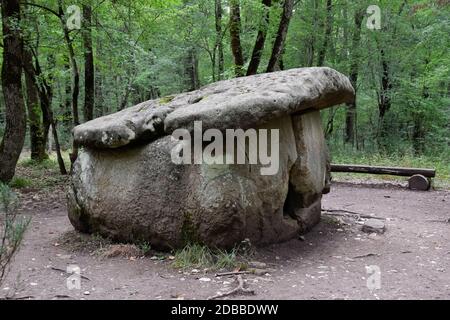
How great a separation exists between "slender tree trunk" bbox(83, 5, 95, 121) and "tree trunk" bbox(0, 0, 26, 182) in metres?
1.41

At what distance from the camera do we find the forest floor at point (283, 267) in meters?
4.08

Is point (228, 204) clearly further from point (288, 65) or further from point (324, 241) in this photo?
point (288, 65)

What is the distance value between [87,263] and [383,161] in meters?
10.5

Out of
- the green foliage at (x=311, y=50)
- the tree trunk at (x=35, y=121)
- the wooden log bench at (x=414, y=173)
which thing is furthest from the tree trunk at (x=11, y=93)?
the wooden log bench at (x=414, y=173)

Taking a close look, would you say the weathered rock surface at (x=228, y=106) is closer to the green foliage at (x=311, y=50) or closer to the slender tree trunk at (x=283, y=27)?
the slender tree trunk at (x=283, y=27)

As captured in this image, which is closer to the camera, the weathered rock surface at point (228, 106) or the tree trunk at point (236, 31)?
the weathered rock surface at point (228, 106)

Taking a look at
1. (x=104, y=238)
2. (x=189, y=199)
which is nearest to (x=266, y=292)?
(x=189, y=199)

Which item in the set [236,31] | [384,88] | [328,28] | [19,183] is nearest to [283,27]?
[236,31]

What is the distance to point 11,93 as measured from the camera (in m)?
8.96

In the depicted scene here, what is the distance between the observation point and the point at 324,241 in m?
5.86

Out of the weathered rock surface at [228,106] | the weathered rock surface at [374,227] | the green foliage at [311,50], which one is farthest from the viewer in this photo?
the green foliage at [311,50]

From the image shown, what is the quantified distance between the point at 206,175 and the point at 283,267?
1357 millimetres

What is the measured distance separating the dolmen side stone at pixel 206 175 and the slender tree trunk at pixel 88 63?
4.35 metres

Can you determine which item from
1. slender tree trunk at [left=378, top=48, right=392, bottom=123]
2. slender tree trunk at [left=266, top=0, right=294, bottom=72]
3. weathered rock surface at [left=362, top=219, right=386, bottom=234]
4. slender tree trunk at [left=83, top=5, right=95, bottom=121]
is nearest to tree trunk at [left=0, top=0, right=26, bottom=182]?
slender tree trunk at [left=83, top=5, right=95, bottom=121]
